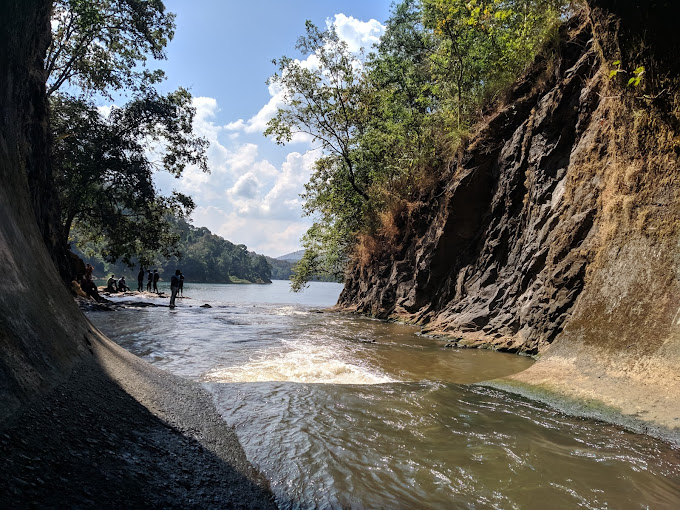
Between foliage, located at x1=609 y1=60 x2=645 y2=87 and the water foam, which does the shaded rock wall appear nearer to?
the water foam

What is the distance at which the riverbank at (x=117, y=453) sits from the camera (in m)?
1.79

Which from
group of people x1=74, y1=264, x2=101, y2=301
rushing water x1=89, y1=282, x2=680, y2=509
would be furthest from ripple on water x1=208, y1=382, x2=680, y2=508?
group of people x1=74, y1=264, x2=101, y2=301

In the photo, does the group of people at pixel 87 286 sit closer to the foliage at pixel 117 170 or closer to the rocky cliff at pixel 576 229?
the foliage at pixel 117 170

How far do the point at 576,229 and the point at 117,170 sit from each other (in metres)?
21.6

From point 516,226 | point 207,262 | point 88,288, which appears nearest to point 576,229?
point 516,226

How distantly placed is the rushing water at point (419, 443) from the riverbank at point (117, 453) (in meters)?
0.33

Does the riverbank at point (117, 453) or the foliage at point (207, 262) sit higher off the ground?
the foliage at point (207, 262)

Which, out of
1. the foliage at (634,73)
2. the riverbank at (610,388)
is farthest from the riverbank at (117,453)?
the foliage at (634,73)

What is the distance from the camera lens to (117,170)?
2031cm

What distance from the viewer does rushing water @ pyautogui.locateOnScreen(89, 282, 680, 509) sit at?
2.81m

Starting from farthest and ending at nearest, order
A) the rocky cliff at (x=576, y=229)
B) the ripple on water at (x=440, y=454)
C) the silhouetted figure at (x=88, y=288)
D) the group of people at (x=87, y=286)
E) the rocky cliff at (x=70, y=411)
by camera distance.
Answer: the silhouetted figure at (x=88, y=288)
the group of people at (x=87, y=286)
the rocky cliff at (x=576, y=229)
the ripple on water at (x=440, y=454)
the rocky cliff at (x=70, y=411)

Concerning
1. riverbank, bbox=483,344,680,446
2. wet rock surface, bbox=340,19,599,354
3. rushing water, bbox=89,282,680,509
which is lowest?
rushing water, bbox=89,282,680,509

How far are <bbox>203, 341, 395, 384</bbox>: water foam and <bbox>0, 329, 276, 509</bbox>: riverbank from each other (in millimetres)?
2206

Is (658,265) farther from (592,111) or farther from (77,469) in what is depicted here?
(77,469)
